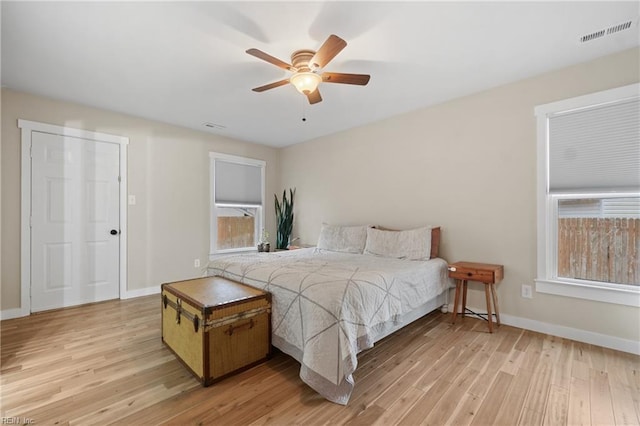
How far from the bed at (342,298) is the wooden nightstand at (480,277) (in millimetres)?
176

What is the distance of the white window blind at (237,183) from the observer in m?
4.78

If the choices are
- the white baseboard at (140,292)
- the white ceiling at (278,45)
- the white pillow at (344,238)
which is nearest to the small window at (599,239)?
the white ceiling at (278,45)

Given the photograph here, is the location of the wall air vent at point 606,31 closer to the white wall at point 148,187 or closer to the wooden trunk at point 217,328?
the wooden trunk at point 217,328

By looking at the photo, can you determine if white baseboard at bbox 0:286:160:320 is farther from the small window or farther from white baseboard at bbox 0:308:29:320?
the small window

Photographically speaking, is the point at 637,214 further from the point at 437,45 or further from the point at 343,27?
the point at 343,27

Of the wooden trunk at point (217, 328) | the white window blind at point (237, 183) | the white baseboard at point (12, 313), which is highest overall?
the white window blind at point (237, 183)

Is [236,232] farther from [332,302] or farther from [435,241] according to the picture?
[332,302]

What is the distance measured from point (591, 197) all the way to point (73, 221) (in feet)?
18.2

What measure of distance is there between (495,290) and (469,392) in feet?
4.80

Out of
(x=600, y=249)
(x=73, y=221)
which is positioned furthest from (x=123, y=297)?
(x=600, y=249)

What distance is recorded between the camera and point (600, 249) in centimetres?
251

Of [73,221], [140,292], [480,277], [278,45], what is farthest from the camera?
[140,292]

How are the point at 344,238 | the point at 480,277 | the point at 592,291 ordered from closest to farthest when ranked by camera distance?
1. the point at 592,291
2. the point at 480,277
3. the point at 344,238

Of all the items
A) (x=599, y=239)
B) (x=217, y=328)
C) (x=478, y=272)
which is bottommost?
(x=217, y=328)
